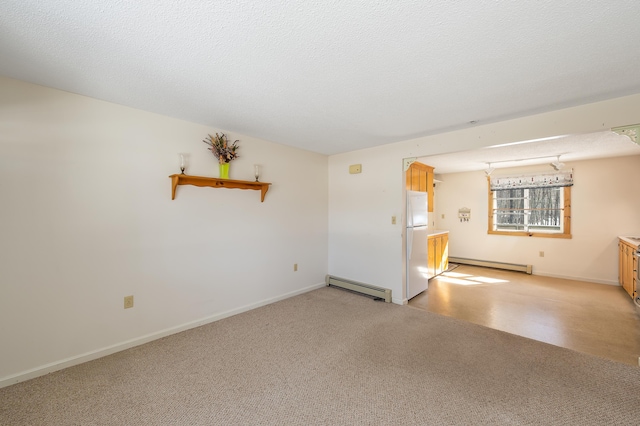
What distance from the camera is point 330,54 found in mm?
1584

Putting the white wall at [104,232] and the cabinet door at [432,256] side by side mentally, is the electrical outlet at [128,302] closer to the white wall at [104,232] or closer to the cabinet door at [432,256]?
the white wall at [104,232]

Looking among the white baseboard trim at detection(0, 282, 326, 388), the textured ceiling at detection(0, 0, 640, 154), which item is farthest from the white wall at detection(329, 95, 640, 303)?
the white baseboard trim at detection(0, 282, 326, 388)

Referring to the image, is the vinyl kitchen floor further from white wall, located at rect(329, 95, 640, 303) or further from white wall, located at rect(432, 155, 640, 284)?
white wall, located at rect(329, 95, 640, 303)

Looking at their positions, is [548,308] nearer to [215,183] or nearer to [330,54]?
[330,54]

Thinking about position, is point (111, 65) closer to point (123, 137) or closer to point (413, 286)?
point (123, 137)

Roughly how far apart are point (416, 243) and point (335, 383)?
247 centimetres

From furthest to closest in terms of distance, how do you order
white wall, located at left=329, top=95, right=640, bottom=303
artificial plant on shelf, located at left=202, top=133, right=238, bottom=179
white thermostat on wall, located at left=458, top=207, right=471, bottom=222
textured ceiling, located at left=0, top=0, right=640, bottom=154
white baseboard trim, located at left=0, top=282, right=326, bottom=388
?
1. white thermostat on wall, located at left=458, top=207, right=471, bottom=222
2. artificial plant on shelf, located at left=202, top=133, right=238, bottom=179
3. white wall, located at left=329, top=95, right=640, bottom=303
4. white baseboard trim, located at left=0, top=282, right=326, bottom=388
5. textured ceiling, located at left=0, top=0, right=640, bottom=154

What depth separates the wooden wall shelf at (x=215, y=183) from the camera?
2.60 meters

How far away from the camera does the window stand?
15.9 feet

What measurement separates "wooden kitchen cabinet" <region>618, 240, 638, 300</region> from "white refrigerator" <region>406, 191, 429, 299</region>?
2.46m

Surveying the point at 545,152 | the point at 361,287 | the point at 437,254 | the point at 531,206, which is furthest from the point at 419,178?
the point at 531,206

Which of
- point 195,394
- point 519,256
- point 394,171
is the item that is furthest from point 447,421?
point 519,256

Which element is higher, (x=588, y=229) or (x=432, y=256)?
(x=588, y=229)

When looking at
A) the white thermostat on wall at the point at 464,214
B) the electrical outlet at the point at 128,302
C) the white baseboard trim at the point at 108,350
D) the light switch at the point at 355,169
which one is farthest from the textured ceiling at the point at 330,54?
the white thermostat on wall at the point at 464,214
